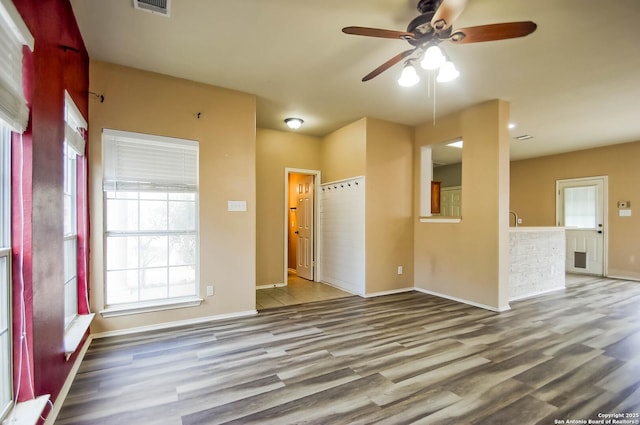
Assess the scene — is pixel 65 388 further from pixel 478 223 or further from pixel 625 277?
pixel 625 277

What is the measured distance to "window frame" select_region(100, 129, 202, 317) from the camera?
119 inches

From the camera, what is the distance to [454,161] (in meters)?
7.79

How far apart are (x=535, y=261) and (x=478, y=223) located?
1.60m

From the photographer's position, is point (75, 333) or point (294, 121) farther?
point (294, 121)

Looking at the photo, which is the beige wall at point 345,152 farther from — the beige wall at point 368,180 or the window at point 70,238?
the window at point 70,238

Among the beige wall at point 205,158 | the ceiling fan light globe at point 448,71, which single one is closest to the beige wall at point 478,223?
the ceiling fan light globe at point 448,71

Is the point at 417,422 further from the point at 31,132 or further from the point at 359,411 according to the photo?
the point at 31,132

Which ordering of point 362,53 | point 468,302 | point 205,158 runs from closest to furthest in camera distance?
1. point 362,53
2. point 205,158
3. point 468,302

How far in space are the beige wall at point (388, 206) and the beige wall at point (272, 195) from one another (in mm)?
1600

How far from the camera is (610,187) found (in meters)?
6.02

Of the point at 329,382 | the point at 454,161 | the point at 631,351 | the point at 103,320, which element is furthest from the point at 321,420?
the point at 454,161

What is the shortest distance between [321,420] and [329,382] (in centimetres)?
42

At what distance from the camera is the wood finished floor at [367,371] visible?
185 centimetres

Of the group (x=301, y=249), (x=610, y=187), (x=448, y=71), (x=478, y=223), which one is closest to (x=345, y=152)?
(x=301, y=249)
